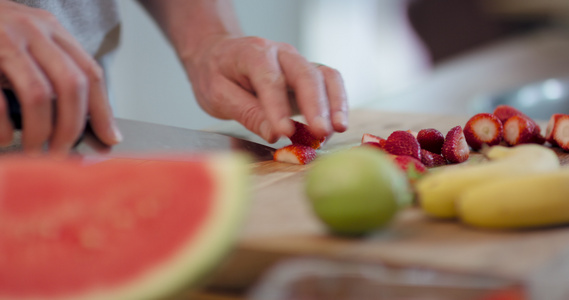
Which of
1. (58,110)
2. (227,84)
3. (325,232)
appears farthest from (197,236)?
(227,84)

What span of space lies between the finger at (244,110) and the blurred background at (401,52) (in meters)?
0.78

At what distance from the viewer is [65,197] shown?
896 millimetres

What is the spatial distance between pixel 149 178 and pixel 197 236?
0.14 meters

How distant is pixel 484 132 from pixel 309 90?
0.44m

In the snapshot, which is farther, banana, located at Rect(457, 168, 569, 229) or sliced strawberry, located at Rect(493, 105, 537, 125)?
sliced strawberry, located at Rect(493, 105, 537, 125)

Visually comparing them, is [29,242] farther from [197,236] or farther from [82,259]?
[197,236]

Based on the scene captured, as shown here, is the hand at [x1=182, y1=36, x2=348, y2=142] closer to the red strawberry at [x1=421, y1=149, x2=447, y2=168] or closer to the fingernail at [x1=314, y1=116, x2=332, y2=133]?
the fingernail at [x1=314, y1=116, x2=332, y2=133]

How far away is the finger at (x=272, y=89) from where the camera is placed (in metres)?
1.46

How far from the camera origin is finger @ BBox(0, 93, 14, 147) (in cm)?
117

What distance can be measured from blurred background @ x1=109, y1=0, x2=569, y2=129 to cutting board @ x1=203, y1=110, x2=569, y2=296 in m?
1.60

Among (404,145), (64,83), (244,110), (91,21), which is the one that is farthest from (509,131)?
(91,21)

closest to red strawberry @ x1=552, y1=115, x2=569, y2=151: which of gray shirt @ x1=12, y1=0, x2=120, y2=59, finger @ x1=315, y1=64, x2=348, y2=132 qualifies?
finger @ x1=315, y1=64, x2=348, y2=132

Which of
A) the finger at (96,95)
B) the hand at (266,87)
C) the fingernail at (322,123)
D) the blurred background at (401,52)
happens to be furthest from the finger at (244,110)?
the blurred background at (401,52)

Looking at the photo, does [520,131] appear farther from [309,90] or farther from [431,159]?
[309,90]
